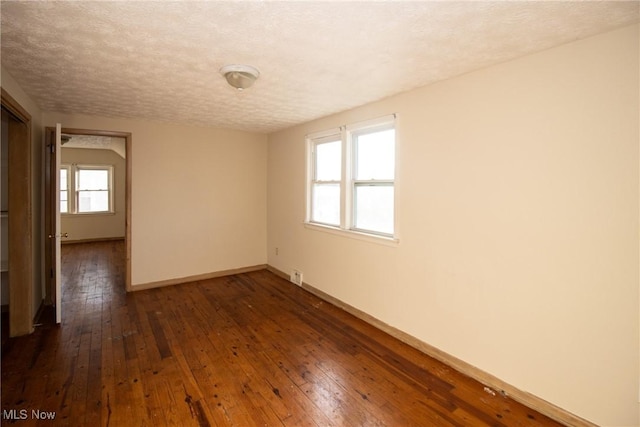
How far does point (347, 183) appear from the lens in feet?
12.3

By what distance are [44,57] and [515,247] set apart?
355 cm

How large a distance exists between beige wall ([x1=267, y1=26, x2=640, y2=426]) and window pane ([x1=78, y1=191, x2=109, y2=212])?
8402 millimetres

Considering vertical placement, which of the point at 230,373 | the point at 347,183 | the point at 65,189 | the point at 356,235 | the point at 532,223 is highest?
the point at 65,189

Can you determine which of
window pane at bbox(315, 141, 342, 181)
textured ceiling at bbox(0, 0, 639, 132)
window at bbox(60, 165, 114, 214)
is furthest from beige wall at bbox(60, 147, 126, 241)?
window pane at bbox(315, 141, 342, 181)

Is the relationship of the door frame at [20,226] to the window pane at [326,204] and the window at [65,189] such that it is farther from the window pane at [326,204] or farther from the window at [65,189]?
the window at [65,189]

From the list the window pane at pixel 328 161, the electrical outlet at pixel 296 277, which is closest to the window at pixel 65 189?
the electrical outlet at pixel 296 277

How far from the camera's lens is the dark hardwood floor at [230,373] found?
2037mm

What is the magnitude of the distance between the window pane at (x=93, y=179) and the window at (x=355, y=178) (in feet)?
23.0

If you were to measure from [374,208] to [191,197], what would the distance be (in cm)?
288

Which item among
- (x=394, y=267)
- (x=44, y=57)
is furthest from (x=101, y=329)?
(x=394, y=267)

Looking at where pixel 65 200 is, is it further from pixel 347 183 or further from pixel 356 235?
pixel 356 235

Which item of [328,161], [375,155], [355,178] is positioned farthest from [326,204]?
[375,155]

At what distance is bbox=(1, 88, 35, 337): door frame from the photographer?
9.74ft

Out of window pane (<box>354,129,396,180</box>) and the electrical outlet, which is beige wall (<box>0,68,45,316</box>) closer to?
the electrical outlet
